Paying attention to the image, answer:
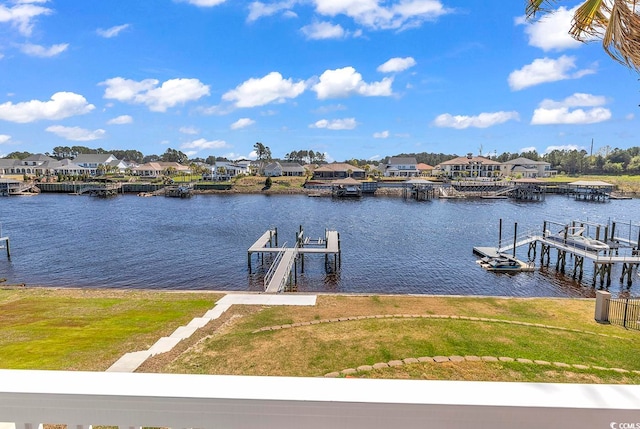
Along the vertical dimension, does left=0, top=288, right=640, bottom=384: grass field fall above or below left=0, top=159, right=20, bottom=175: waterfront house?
below

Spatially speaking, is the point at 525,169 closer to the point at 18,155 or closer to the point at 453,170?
the point at 453,170

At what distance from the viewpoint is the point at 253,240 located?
40219mm

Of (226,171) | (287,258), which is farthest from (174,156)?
(287,258)

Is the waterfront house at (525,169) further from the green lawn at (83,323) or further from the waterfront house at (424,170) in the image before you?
the green lawn at (83,323)

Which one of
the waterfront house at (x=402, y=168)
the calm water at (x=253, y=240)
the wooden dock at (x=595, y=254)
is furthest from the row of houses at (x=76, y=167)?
the wooden dock at (x=595, y=254)

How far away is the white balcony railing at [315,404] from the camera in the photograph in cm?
160

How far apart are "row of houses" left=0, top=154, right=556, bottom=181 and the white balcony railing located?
370ft

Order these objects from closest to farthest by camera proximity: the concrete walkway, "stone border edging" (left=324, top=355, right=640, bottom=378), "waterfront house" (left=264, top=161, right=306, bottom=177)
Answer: "stone border edging" (left=324, top=355, right=640, bottom=378) → the concrete walkway → "waterfront house" (left=264, top=161, right=306, bottom=177)

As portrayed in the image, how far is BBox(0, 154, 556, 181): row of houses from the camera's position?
117 m

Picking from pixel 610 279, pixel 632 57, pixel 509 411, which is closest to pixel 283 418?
pixel 509 411

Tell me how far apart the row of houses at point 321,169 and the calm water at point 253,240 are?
156 ft

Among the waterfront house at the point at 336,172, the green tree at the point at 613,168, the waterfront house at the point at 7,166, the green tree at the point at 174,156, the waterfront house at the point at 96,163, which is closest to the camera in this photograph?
the waterfront house at the point at 336,172

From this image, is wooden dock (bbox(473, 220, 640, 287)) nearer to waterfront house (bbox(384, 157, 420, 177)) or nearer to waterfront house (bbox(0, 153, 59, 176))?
waterfront house (bbox(384, 157, 420, 177))

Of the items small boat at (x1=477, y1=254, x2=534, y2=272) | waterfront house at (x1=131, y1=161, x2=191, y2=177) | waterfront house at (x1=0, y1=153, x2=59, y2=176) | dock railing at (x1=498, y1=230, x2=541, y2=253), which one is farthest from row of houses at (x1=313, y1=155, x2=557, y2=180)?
waterfront house at (x1=0, y1=153, x2=59, y2=176)
